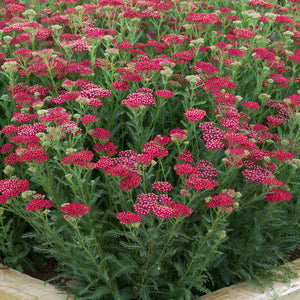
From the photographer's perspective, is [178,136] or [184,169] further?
[178,136]

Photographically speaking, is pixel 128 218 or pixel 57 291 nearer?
pixel 128 218

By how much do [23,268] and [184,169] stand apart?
1.48 m

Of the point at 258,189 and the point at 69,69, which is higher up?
the point at 69,69

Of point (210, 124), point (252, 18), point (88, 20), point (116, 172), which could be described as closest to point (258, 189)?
point (210, 124)

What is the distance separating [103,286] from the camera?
2.66 meters

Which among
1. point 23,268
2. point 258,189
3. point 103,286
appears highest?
point 258,189

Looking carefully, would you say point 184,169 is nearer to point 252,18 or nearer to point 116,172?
point 116,172

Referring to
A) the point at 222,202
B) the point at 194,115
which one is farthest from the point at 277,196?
the point at 194,115

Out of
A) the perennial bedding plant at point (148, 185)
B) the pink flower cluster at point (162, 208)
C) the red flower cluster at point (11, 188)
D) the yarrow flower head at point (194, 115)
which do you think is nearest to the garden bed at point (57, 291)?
the perennial bedding plant at point (148, 185)

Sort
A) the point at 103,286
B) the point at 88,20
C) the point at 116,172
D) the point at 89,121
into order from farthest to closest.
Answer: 1. the point at 88,20
2. the point at 89,121
3. the point at 103,286
4. the point at 116,172

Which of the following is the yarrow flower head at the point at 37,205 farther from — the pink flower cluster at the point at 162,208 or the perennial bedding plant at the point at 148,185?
the pink flower cluster at the point at 162,208

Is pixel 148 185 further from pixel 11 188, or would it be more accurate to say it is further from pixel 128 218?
pixel 11 188

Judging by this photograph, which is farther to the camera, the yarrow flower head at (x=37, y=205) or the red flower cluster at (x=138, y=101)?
the red flower cluster at (x=138, y=101)

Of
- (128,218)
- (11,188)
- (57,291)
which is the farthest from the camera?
(57,291)
